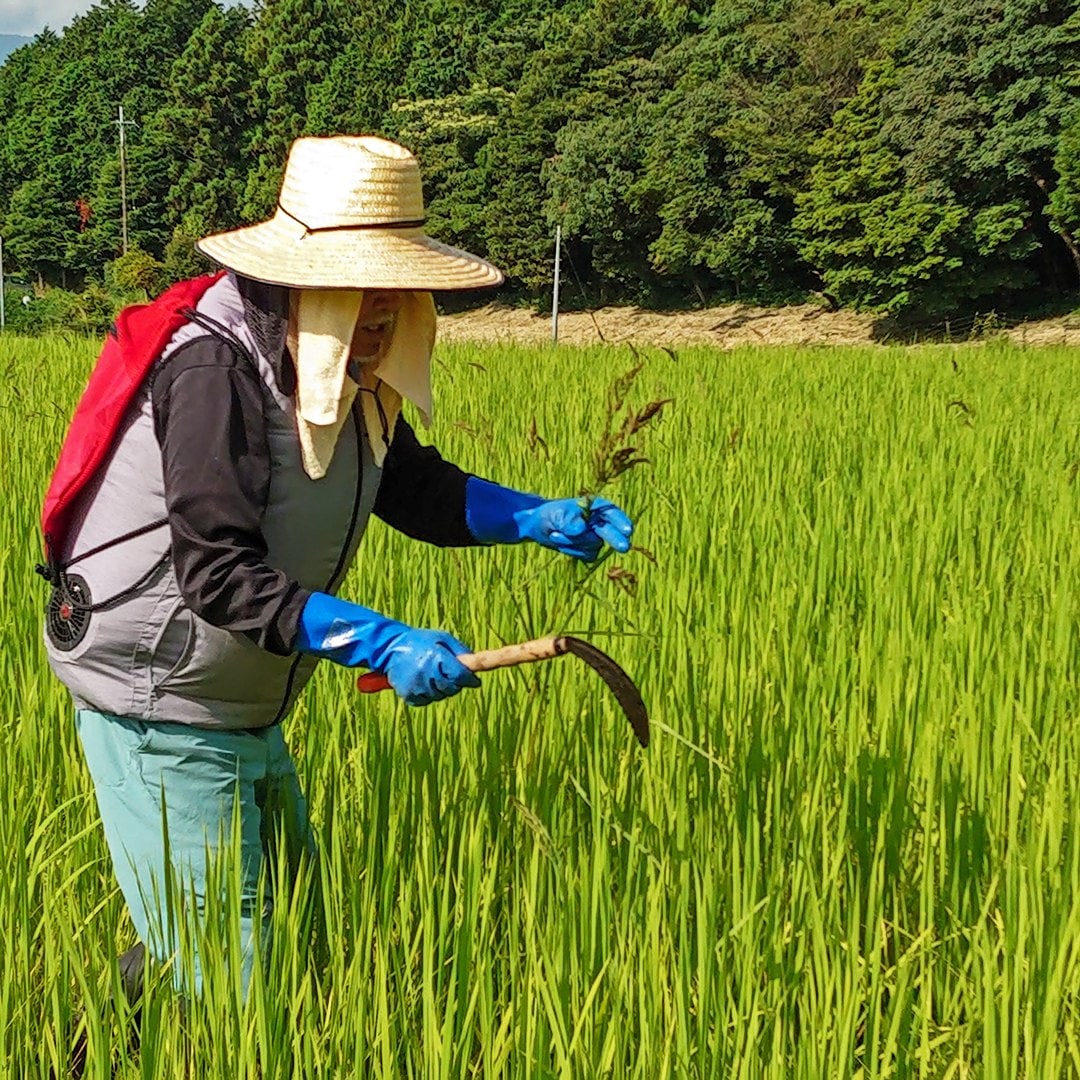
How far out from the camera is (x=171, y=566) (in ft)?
4.23

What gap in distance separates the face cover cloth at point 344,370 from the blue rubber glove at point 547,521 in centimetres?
18

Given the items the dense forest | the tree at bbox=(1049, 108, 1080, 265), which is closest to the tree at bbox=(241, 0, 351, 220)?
the dense forest

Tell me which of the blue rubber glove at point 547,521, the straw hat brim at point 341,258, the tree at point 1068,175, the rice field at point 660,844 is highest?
the tree at point 1068,175

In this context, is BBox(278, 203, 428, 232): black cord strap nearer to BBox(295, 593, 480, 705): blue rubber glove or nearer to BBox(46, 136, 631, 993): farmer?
Answer: BBox(46, 136, 631, 993): farmer

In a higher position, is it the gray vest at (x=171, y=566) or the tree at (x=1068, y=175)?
the tree at (x=1068, y=175)

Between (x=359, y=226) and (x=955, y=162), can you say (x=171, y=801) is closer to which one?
(x=359, y=226)

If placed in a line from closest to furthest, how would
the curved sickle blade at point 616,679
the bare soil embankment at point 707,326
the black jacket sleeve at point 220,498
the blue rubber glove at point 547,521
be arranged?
the curved sickle blade at point 616,679 < the black jacket sleeve at point 220,498 < the blue rubber glove at point 547,521 < the bare soil embankment at point 707,326

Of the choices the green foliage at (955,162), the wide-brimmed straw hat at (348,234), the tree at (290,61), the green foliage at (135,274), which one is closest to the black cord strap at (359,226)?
the wide-brimmed straw hat at (348,234)

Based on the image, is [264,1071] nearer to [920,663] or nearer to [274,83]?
[920,663]

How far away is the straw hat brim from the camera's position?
1189mm

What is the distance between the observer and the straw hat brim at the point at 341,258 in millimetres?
1189

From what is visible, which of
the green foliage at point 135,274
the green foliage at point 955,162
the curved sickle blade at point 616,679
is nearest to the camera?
the curved sickle blade at point 616,679

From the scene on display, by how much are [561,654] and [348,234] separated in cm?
47

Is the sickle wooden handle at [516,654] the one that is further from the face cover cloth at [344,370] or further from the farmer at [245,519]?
the face cover cloth at [344,370]
